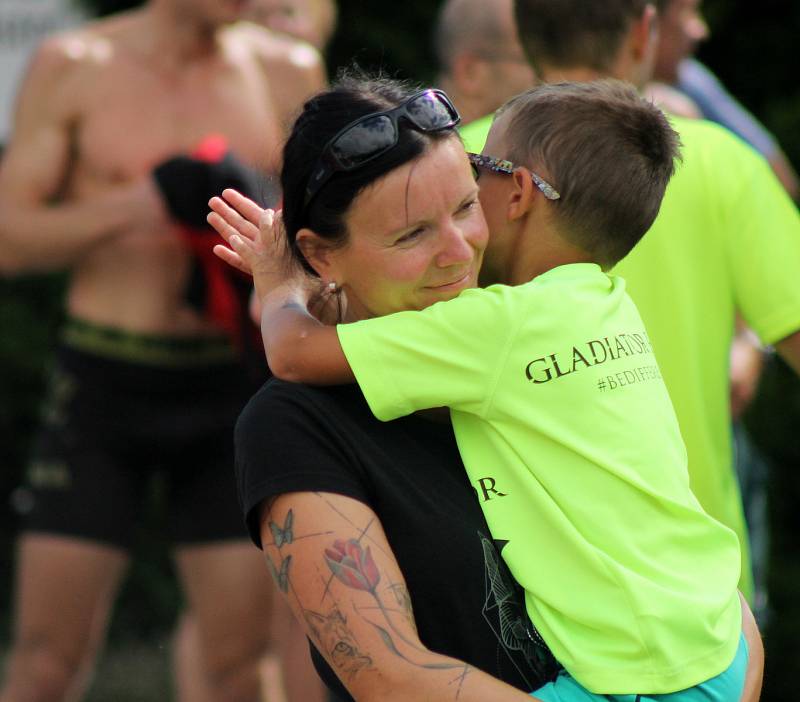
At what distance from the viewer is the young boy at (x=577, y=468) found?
196 centimetres

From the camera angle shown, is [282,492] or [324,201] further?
[324,201]

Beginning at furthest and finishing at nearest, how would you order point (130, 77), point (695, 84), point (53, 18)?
point (53, 18)
point (695, 84)
point (130, 77)

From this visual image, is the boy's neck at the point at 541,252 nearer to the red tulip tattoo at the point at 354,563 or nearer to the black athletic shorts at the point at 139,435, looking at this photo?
the red tulip tattoo at the point at 354,563

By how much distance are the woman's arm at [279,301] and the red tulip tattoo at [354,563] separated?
0.85 ft

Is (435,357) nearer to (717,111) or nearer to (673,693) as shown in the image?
(673,693)

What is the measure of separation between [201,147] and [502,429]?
2.41 m

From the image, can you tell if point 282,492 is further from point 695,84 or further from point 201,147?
point 695,84

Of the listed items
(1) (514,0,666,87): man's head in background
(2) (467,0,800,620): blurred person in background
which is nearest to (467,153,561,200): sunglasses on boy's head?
(2) (467,0,800,620): blurred person in background

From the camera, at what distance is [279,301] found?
2.22m

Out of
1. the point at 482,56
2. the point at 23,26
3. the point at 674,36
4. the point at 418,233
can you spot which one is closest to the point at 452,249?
the point at 418,233

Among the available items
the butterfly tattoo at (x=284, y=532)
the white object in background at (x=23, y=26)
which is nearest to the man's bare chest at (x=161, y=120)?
the white object in background at (x=23, y=26)

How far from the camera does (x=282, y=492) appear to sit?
192cm

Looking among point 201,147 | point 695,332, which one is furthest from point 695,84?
point 695,332

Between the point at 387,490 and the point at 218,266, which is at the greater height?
the point at 387,490
